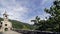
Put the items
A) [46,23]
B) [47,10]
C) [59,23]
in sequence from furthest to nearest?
1. [46,23]
2. [47,10]
3. [59,23]

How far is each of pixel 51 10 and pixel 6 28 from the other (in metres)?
25.9

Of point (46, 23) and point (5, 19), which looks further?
point (5, 19)

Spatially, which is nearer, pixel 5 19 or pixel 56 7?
pixel 56 7

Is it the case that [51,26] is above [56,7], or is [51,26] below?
below

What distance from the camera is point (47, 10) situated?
35406mm

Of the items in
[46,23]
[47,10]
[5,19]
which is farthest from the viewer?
[5,19]

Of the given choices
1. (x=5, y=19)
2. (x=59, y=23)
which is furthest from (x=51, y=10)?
(x=5, y=19)

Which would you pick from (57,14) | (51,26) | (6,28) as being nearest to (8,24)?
(6,28)

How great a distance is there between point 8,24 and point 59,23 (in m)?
27.4

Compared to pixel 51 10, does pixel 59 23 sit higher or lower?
lower

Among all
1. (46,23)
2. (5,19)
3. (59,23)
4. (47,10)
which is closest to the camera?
(59,23)

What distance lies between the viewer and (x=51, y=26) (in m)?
36.8

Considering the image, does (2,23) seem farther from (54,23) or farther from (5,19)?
(54,23)

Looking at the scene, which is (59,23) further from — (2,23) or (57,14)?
(2,23)
